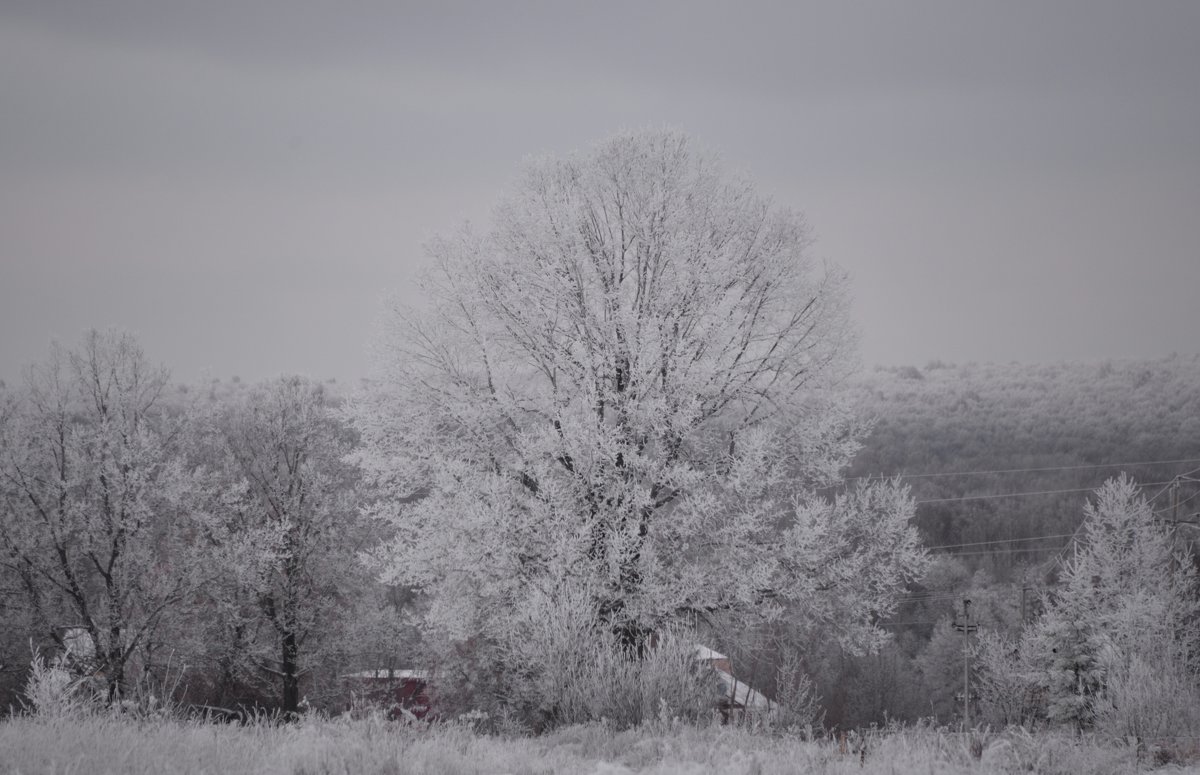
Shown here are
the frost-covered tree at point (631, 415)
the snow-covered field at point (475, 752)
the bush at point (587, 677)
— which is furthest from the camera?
the frost-covered tree at point (631, 415)

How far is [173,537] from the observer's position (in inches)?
915

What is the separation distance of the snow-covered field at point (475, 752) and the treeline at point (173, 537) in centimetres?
1539

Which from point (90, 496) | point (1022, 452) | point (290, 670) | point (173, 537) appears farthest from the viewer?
point (1022, 452)

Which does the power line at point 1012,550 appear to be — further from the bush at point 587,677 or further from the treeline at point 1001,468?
the bush at point 587,677

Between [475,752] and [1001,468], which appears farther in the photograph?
[1001,468]

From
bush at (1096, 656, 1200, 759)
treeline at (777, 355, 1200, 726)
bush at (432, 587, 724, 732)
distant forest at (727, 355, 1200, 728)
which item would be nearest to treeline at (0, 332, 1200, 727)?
bush at (432, 587, 724, 732)

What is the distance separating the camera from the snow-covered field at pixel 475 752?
177 inches

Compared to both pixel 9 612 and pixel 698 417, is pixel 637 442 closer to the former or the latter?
pixel 698 417

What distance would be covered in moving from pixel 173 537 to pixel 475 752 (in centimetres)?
2149

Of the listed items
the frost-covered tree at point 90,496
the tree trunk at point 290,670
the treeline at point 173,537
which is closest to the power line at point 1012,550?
the treeline at point 173,537

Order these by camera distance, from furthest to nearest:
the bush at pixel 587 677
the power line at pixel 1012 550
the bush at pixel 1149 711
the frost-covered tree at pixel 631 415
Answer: the power line at pixel 1012 550 → the frost-covered tree at pixel 631 415 → the bush at pixel 587 677 → the bush at pixel 1149 711

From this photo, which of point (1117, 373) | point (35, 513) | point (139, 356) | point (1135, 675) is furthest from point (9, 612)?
point (1117, 373)

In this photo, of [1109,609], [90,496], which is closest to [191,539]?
[90,496]

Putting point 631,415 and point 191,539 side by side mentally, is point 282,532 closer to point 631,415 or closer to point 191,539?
point 191,539
